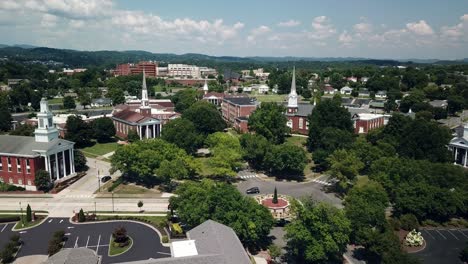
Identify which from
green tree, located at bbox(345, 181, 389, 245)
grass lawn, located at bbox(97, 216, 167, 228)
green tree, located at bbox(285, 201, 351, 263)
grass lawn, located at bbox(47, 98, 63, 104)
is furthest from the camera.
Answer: grass lawn, located at bbox(47, 98, 63, 104)

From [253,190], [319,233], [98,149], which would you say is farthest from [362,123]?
[319,233]

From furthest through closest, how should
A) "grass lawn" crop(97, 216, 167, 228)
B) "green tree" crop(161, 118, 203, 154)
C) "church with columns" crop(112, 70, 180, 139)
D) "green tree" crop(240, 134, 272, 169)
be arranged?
"church with columns" crop(112, 70, 180, 139) < "green tree" crop(161, 118, 203, 154) < "green tree" crop(240, 134, 272, 169) < "grass lawn" crop(97, 216, 167, 228)

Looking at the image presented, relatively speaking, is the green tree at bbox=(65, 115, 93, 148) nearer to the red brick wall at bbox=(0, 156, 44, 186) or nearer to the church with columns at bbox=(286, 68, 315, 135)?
the red brick wall at bbox=(0, 156, 44, 186)

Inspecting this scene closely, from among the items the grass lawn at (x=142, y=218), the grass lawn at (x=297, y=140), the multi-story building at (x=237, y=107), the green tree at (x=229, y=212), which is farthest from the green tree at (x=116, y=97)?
the green tree at (x=229, y=212)

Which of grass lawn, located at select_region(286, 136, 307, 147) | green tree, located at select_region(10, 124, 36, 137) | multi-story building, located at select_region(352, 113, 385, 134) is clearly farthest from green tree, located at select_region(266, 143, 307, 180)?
green tree, located at select_region(10, 124, 36, 137)

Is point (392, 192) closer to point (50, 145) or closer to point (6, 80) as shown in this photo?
point (50, 145)

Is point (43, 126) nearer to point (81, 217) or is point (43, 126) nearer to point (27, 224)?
point (27, 224)

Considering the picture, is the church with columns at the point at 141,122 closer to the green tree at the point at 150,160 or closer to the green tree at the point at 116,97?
the green tree at the point at 150,160
